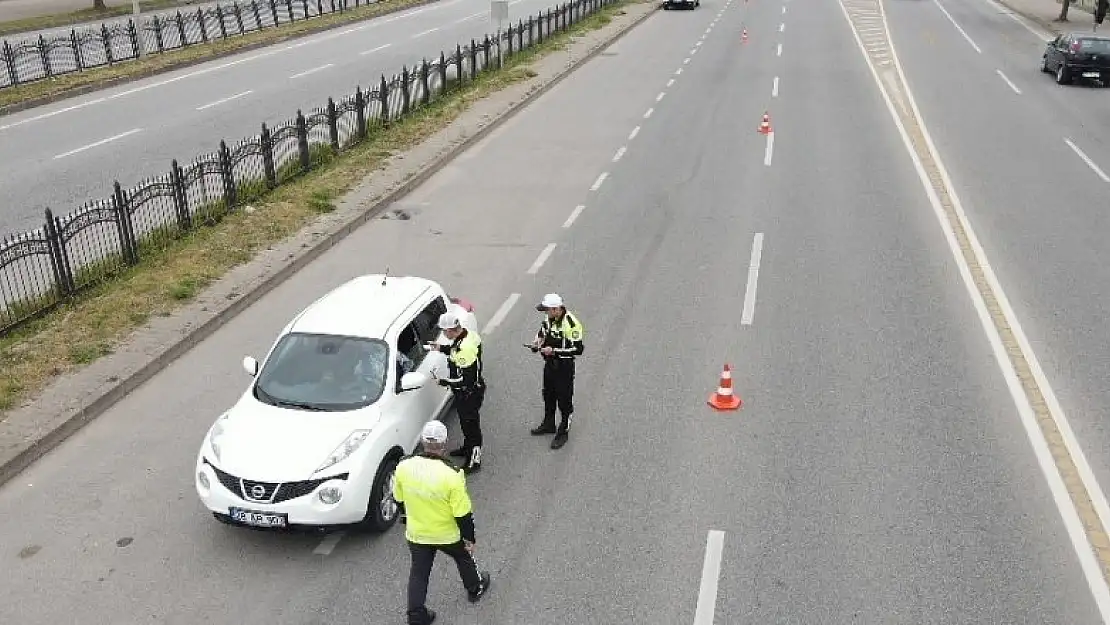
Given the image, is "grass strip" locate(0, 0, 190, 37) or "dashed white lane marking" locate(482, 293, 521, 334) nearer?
"dashed white lane marking" locate(482, 293, 521, 334)

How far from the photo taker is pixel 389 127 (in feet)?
75.6

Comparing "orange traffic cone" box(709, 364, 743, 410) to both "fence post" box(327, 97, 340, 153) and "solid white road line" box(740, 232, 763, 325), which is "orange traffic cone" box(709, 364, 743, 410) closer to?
"solid white road line" box(740, 232, 763, 325)

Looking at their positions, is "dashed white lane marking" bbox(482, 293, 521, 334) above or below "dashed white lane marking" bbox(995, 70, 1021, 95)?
above

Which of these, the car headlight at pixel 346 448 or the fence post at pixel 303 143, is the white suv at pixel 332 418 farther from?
the fence post at pixel 303 143

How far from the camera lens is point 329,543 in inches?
309

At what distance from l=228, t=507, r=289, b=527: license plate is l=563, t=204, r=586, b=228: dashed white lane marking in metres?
9.57

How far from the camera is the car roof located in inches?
350

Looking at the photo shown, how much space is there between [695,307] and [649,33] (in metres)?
32.9

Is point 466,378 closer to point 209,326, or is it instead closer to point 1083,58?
point 209,326

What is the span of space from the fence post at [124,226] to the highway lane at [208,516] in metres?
2.31

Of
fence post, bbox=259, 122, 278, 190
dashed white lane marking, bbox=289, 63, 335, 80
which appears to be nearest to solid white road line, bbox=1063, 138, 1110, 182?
fence post, bbox=259, 122, 278, 190

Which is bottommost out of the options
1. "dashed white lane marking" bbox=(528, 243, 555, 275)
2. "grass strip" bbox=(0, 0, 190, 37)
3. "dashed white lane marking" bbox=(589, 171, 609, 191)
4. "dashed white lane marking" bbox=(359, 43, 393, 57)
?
"grass strip" bbox=(0, 0, 190, 37)

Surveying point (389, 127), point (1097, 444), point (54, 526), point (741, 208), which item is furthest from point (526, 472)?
point (389, 127)

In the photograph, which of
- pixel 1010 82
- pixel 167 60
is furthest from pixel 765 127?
pixel 167 60
